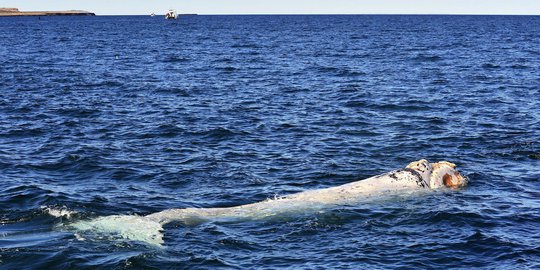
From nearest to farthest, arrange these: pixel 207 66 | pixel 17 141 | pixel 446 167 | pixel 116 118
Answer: pixel 446 167
pixel 17 141
pixel 116 118
pixel 207 66

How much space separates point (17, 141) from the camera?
26594mm

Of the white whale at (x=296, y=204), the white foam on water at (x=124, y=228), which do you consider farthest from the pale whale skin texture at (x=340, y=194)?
the white foam on water at (x=124, y=228)

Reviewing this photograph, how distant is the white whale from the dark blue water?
447 mm

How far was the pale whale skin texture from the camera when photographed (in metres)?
17.3

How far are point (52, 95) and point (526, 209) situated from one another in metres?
28.4

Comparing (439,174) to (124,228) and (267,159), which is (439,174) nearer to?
(267,159)

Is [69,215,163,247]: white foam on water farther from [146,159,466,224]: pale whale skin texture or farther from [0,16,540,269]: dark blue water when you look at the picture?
[146,159,466,224]: pale whale skin texture

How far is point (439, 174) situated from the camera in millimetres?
20016

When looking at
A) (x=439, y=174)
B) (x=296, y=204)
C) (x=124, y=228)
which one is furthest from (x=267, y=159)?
(x=124, y=228)

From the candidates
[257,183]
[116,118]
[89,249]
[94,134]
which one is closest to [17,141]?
[94,134]

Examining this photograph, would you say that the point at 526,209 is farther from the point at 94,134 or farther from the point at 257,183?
the point at 94,134

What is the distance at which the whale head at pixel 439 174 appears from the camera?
19.9 m

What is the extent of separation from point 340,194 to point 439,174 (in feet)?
10.9

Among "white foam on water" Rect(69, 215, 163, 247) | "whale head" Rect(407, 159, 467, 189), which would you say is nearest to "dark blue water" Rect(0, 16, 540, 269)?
"white foam on water" Rect(69, 215, 163, 247)
